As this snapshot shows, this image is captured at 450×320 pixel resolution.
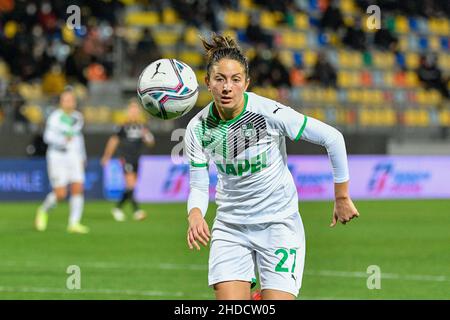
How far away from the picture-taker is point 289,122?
6523 millimetres

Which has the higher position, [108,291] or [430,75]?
[430,75]

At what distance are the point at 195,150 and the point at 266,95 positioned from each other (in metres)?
20.9

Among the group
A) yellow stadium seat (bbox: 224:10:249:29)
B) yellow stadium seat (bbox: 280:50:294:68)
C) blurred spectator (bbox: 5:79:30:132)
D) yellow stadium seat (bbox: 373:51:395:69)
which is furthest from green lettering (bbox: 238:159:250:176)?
yellow stadium seat (bbox: 373:51:395:69)

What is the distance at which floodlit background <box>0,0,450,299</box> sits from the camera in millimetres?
13742

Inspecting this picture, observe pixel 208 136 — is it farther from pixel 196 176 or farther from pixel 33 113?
pixel 33 113

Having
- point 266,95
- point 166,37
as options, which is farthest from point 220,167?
point 166,37

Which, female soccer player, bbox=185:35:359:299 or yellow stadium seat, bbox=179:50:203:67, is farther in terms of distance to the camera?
yellow stadium seat, bbox=179:50:203:67

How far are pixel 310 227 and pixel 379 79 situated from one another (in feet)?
51.1

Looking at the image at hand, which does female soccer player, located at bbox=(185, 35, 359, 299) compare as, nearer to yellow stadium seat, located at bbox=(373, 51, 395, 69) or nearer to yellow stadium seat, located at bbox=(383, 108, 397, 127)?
yellow stadium seat, located at bbox=(383, 108, 397, 127)

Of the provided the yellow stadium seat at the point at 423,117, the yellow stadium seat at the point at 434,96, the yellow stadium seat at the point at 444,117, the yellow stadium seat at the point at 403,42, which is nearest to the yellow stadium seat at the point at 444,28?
the yellow stadium seat at the point at 403,42

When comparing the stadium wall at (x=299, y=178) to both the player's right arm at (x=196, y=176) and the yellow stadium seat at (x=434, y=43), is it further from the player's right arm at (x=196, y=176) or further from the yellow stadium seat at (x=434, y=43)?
the player's right arm at (x=196, y=176)

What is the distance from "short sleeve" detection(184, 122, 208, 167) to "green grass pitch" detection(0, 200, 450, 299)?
3612 mm

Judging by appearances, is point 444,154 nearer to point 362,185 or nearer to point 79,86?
point 362,185

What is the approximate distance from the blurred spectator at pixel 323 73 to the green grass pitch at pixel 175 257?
353 inches
